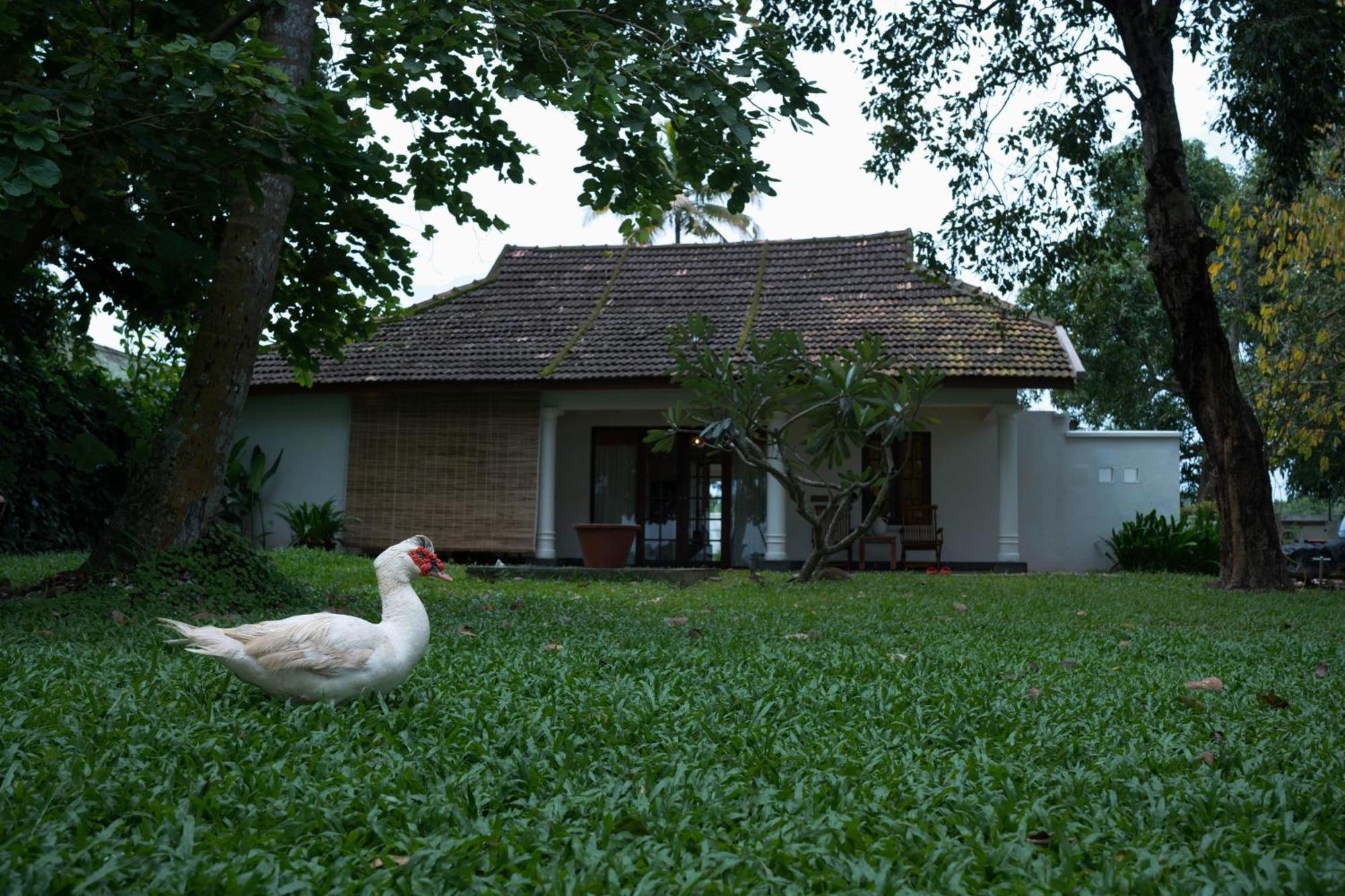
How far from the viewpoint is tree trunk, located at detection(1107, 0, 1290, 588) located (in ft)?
35.5

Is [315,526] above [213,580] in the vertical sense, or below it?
above

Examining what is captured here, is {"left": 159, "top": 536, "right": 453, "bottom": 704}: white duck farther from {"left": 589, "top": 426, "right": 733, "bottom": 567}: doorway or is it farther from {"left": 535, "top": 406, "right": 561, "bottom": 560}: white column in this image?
{"left": 589, "top": 426, "right": 733, "bottom": 567}: doorway

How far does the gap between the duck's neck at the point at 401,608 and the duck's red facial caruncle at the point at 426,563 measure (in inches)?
5.5

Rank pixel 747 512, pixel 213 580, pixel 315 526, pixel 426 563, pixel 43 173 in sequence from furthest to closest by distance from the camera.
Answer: pixel 747 512 → pixel 315 526 → pixel 213 580 → pixel 43 173 → pixel 426 563

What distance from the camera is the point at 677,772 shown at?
3100 millimetres

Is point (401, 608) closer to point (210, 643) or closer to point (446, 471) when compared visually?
point (210, 643)

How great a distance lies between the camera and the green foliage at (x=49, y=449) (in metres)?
11.8

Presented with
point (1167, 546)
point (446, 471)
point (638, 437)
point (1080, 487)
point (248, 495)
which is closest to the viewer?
point (1167, 546)

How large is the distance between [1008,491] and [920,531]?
1317 millimetres

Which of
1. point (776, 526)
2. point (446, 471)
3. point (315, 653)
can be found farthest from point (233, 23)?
point (776, 526)

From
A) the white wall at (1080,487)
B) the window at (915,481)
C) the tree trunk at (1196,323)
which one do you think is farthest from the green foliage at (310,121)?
the white wall at (1080,487)

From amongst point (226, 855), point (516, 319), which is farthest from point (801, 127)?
point (516, 319)

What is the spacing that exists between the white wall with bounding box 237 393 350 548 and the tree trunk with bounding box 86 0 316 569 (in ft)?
32.8

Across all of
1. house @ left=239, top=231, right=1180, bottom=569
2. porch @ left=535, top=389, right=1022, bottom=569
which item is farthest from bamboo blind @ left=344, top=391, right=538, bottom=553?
porch @ left=535, top=389, right=1022, bottom=569
